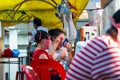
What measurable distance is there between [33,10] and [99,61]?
9.52m

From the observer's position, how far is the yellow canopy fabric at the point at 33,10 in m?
9.75

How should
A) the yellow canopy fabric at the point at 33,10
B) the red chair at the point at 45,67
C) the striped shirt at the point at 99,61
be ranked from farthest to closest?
the yellow canopy fabric at the point at 33,10, the red chair at the point at 45,67, the striped shirt at the point at 99,61

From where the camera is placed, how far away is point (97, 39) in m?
2.54

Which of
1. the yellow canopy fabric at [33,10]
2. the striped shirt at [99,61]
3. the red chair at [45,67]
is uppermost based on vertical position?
the yellow canopy fabric at [33,10]

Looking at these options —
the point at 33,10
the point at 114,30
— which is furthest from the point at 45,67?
the point at 33,10

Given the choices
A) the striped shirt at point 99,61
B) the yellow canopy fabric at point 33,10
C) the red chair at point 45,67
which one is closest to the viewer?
the striped shirt at point 99,61

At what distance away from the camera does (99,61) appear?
2.46 m

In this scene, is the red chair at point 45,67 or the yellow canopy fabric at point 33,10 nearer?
the red chair at point 45,67

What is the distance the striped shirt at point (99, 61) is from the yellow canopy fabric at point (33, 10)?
243 inches

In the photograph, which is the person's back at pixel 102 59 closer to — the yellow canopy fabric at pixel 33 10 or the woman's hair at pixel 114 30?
the woman's hair at pixel 114 30

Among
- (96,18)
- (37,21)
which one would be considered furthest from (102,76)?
(37,21)

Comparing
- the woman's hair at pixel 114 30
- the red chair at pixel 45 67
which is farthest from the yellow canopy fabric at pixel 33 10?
the woman's hair at pixel 114 30

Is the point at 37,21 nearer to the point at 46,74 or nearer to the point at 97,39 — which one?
the point at 46,74

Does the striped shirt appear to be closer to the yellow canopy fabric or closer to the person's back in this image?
the person's back
